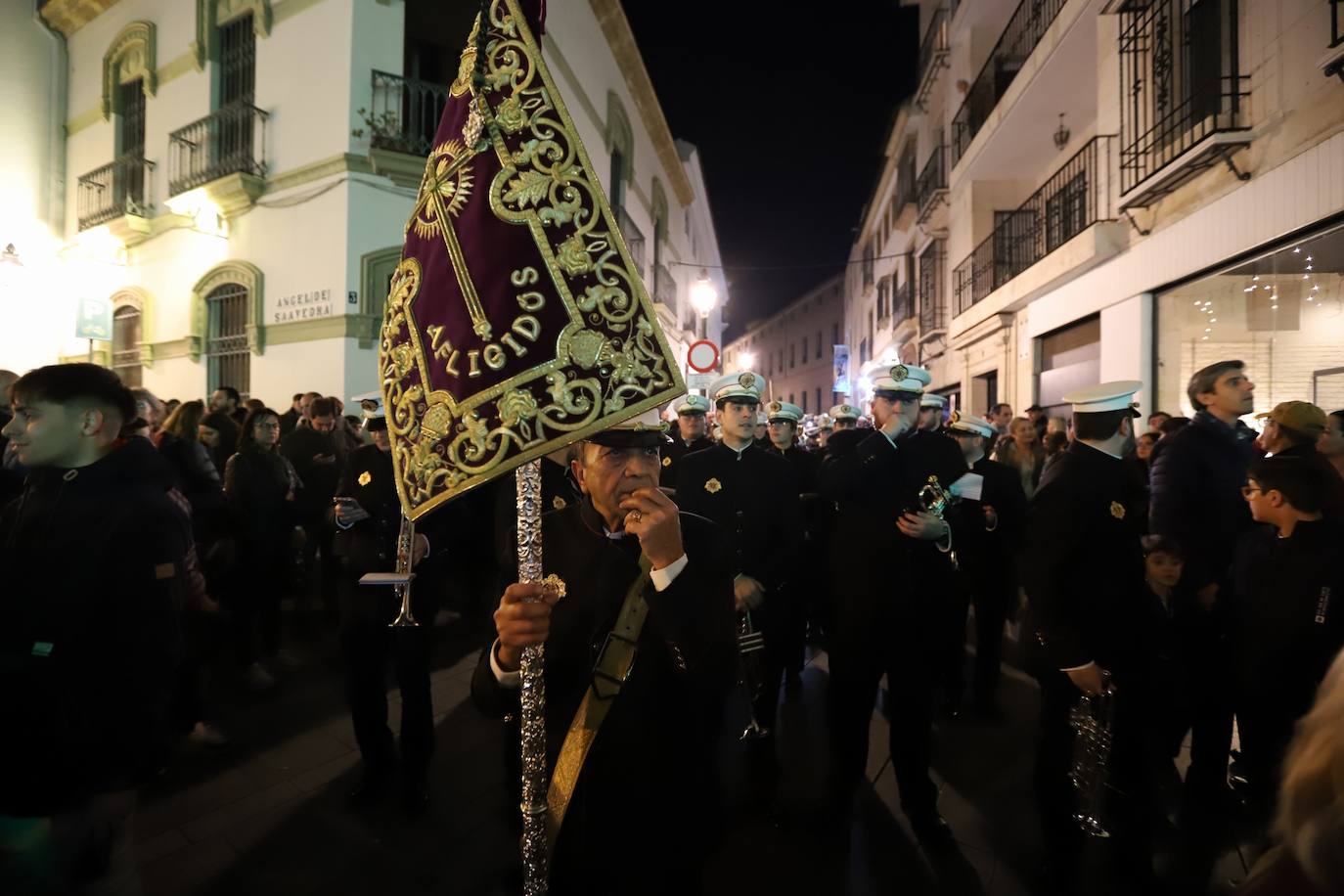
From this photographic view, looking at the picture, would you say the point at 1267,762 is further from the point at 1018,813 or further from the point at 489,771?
the point at 489,771

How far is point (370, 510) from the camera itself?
148 inches

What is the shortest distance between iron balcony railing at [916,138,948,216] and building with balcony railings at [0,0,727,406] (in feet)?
26.4

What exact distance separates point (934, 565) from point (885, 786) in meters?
1.36

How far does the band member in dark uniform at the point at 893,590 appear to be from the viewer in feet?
10.8

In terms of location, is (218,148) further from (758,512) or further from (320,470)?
(758,512)

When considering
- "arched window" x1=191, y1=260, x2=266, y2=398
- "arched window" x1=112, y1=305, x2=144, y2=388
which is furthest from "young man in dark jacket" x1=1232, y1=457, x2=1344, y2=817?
"arched window" x1=112, y1=305, x2=144, y2=388

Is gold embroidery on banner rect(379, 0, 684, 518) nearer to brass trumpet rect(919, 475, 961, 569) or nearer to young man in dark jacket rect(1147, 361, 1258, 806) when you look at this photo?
brass trumpet rect(919, 475, 961, 569)

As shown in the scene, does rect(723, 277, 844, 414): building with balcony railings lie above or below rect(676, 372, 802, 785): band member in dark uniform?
above

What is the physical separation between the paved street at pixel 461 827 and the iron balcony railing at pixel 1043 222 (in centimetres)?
851

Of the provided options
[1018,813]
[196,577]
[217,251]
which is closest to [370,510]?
[196,577]

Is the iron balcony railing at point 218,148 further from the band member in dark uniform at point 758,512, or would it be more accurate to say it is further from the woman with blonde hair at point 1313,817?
the woman with blonde hair at point 1313,817

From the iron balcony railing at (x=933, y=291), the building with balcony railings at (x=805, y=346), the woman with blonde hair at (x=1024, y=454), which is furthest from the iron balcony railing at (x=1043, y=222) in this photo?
the building with balcony railings at (x=805, y=346)

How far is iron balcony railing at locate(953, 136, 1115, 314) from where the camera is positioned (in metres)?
9.53

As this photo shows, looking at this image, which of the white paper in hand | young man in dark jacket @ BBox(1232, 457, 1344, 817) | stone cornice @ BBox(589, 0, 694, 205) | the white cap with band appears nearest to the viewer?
young man in dark jacket @ BBox(1232, 457, 1344, 817)
